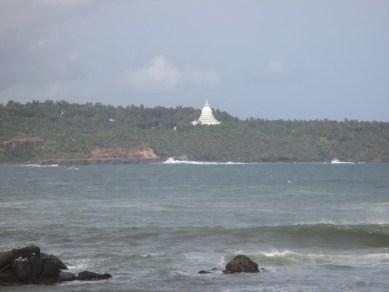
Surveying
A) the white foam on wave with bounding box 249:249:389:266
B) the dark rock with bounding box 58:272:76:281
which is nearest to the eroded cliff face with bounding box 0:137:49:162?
the white foam on wave with bounding box 249:249:389:266

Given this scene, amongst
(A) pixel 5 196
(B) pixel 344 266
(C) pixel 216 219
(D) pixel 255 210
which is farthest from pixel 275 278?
(A) pixel 5 196

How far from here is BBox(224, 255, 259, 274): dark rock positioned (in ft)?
90.1

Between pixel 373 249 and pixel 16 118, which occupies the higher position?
pixel 16 118

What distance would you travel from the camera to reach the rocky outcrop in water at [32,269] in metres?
25.9

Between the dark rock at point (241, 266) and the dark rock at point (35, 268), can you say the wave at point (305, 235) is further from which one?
the dark rock at point (35, 268)

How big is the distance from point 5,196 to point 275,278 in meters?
45.9

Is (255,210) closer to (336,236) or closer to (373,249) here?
(336,236)

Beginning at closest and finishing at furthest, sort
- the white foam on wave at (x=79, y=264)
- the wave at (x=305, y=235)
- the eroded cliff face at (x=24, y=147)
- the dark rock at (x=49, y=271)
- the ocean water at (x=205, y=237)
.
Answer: the dark rock at (x=49, y=271) → the ocean water at (x=205, y=237) → the white foam on wave at (x=79, y=264) → the wave at (x=305, y=235) → the eroded cliff face at (x=24, y=147)

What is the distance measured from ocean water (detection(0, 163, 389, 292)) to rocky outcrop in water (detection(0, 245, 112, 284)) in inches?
24.5

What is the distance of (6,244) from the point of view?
34.8 metres

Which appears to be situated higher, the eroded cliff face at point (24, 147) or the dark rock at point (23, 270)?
the eroded cliff face at point (24, 147)

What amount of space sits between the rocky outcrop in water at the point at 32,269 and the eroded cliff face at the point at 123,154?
155 m

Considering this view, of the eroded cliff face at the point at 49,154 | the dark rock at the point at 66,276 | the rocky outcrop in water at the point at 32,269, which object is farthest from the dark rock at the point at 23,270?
the eroded cliff face at the point at 49,154

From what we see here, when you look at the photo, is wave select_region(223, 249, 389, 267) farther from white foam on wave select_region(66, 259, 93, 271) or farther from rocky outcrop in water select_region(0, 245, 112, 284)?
rocky outcrop in water select_region(0, 245, 112, 284)
